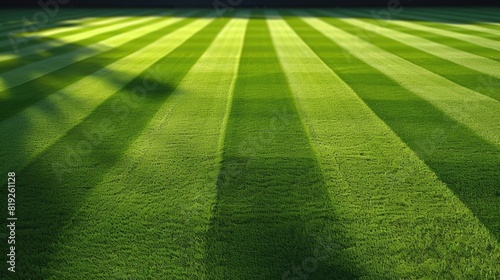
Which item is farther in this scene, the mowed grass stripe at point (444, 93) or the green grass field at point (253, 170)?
the mowed grass stripe at point (444, 93)

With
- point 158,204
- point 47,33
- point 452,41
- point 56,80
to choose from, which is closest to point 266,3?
point 47,33

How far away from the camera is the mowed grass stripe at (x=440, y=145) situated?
A: 305 cm

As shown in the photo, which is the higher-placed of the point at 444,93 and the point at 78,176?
the point at 444,93

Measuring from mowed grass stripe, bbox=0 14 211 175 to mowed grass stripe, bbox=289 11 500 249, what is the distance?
3.46 meters

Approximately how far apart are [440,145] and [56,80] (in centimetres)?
593

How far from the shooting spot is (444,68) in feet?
23.8

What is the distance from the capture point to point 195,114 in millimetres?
4867

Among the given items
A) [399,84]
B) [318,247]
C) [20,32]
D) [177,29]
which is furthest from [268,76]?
[20,32]

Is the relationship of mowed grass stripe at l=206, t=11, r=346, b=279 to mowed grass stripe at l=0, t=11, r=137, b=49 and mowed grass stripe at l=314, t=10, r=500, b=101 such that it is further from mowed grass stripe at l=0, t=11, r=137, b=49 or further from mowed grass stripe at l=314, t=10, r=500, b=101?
mowed grass stripe at l=0, t=11, r=137, b=49

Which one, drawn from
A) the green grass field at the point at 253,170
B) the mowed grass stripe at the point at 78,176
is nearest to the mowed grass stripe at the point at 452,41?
the green grass field at the point at 253,170

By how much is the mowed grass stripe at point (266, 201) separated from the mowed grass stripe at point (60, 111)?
1921mm

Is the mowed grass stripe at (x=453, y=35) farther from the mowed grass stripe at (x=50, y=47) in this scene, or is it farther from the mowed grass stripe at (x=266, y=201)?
the mowed grass stripe at (x=50, y=47)

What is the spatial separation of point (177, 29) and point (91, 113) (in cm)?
950

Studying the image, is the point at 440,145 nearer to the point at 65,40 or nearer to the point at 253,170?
the point at 253,170
